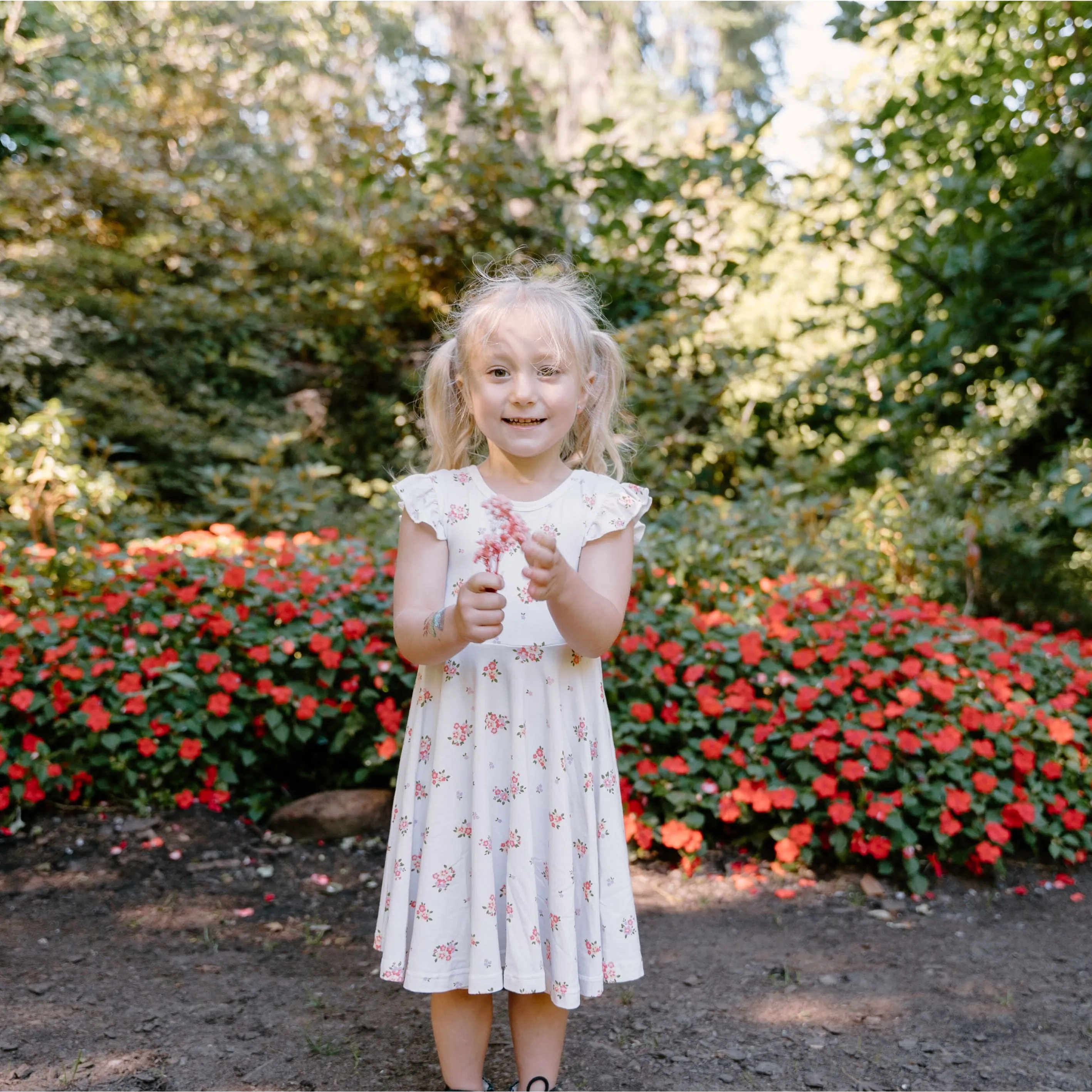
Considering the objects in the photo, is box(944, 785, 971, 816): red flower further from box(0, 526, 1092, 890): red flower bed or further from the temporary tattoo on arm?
the temporary tattoo on arm

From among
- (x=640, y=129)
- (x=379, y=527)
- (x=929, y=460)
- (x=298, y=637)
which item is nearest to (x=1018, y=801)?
(x=298, y=637)

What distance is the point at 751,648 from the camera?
3113mm

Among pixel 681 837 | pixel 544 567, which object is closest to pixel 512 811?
pixel 544 567

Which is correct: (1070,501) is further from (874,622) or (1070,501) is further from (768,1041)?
(768,1041)

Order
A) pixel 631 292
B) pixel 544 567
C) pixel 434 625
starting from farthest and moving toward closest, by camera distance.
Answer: pixel 631 292
pixel 434 625
pixel 544 567

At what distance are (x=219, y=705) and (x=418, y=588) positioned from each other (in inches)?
66.0

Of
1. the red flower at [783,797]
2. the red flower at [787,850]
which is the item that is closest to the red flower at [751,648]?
the red flower at [783,797]

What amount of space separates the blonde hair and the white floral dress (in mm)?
212

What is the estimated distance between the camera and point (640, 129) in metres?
12.6

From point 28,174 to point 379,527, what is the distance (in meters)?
3.71

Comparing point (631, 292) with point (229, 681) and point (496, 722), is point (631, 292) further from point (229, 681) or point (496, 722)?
point (496, 722)

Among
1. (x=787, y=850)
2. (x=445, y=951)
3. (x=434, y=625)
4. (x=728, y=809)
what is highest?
(x=434, y=625)

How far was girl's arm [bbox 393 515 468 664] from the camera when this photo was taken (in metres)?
1.52

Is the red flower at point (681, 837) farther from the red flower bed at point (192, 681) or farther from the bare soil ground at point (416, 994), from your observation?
the red flower bed at point (192, 681)
